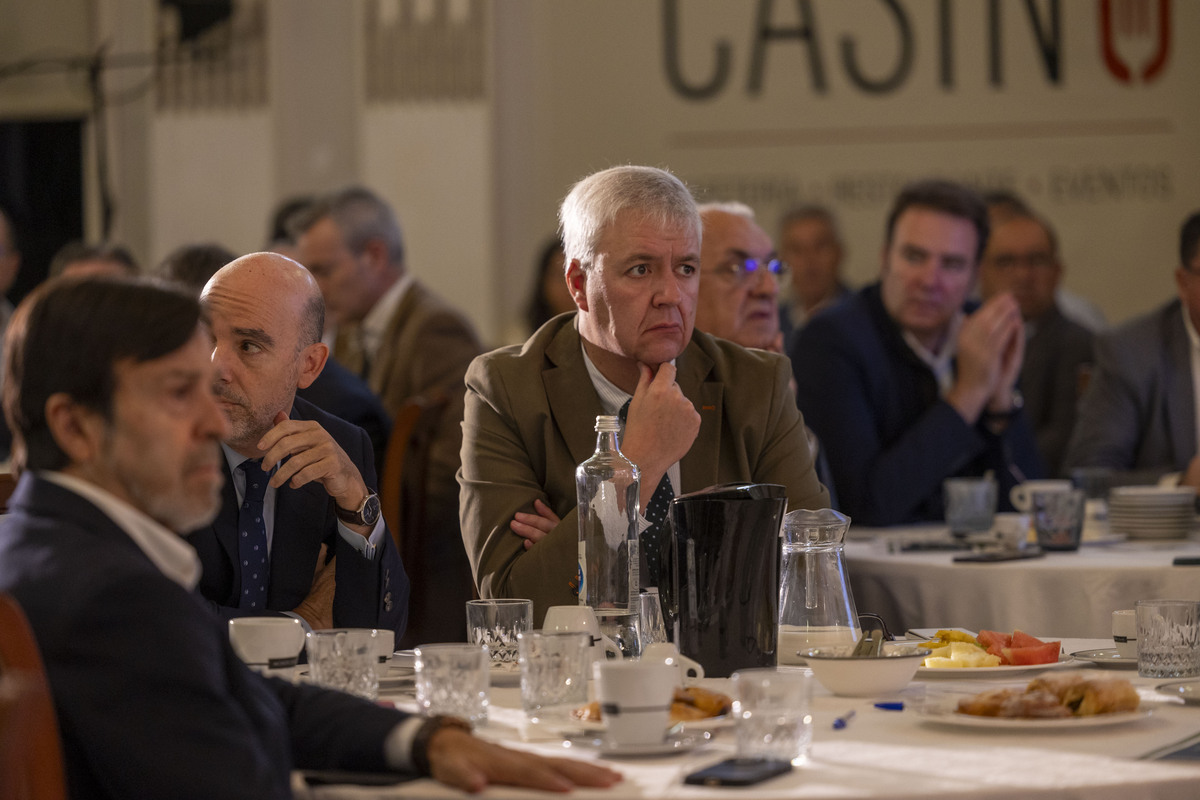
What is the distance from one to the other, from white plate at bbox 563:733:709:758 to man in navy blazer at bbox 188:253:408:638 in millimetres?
902

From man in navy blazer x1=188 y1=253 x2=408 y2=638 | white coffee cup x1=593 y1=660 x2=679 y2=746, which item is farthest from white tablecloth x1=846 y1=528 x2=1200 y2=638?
white coffee cup x1=593 y1=660 x2=679 y2=746

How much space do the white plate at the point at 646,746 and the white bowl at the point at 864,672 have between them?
309 millimetres

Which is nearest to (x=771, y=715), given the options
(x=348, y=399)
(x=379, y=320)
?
(x=348, y=399)

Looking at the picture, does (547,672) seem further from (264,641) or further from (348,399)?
(348,399)

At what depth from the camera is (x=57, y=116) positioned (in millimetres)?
7816

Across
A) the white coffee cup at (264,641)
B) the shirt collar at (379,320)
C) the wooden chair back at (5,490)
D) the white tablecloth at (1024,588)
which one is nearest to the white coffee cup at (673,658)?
the white coffee cup at (264,641)

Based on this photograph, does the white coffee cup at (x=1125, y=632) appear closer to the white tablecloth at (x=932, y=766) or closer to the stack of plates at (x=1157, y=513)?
the white tablecloth at (x=932, y=766)

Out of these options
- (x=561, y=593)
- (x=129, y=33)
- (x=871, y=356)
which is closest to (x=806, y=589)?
(x=561, y=593)

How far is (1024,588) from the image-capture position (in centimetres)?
285

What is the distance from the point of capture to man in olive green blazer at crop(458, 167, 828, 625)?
243cm

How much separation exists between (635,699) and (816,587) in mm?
602

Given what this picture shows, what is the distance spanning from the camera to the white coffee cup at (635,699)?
54.9 inches

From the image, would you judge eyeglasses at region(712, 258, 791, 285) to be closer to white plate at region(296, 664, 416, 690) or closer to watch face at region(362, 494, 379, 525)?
watch face at region(362, 494, 379, 525)

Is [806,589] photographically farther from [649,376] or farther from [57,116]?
[57,116]
